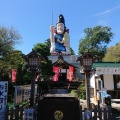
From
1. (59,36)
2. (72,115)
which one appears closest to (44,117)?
(72,115)

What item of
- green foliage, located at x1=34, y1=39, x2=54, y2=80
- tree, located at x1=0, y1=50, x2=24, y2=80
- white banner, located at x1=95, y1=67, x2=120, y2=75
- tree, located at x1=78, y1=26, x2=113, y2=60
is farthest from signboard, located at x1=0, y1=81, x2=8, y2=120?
tree, located at x1=78, y1=26, x2=113, y2=60

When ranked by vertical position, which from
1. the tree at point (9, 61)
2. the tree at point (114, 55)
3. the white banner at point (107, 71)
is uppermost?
the tree at point (114, 55)

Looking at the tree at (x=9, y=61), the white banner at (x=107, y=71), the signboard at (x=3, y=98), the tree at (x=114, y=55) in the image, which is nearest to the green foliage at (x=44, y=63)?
the tree at (x=9, y=61)

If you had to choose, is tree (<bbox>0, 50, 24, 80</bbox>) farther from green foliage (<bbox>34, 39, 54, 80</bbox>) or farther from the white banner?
the white banner

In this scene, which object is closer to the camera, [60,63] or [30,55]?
[30,55]

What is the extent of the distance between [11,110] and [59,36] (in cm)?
2931

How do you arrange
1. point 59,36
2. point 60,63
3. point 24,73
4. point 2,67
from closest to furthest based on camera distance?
point 2,67, point 24,73, point 60,63, point 59,36

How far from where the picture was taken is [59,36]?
119ft

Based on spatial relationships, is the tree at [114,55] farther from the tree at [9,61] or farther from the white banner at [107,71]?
the tree at [9,61]

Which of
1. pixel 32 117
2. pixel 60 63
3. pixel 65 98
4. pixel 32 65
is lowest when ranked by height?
pixel 32 117

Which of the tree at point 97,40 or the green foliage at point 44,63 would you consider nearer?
the green foliage at point 44,63

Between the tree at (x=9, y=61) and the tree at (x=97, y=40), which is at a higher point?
the tree at (x=97, y=40)

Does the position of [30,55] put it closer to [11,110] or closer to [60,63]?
[11,110]

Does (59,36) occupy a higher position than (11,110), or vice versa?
(59,36)
